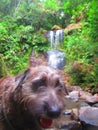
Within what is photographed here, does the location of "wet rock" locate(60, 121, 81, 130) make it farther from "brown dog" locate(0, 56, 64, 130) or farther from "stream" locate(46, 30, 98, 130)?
"brown dog" locate(0, 56, 64, 130)

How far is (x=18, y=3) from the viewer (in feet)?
100

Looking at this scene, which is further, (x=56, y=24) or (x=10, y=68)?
(x=56, y=24)

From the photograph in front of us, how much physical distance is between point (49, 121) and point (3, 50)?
56.8 ft

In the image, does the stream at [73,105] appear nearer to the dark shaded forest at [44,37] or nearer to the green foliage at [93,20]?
the dark shaded forest at [44,37]

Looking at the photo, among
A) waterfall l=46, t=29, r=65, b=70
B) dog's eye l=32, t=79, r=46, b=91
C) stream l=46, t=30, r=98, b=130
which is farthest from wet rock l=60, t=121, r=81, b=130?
waterfall l=46, t=29, r=65, b=70

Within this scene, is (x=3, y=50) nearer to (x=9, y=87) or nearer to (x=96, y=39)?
(x=96, y=39)

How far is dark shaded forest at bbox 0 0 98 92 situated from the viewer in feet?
46.2

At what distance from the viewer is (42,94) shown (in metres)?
3.04

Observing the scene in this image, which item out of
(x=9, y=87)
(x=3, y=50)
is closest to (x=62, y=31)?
(x=3, y=50)

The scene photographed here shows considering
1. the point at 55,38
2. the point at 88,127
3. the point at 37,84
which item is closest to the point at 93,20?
the point at 88,127

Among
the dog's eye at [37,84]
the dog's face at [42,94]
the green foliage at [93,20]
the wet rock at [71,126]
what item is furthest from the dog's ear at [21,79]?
the green foliage at [93,20]

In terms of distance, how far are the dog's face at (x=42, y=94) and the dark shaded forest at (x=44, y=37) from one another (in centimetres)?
762

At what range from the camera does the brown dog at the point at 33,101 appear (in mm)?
2965

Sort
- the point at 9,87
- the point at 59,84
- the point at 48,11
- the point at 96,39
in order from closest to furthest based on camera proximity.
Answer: the point at 59,84 → the point at 9,87 → the point at 96,39 → the point at 48,11
